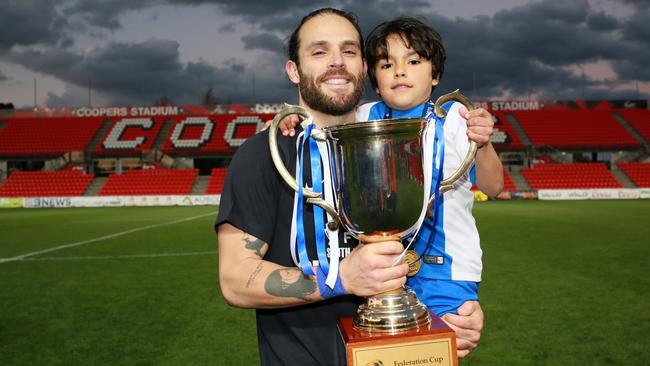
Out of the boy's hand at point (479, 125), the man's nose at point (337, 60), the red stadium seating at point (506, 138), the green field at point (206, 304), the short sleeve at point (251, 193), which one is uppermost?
the red stadium seating at point (506, 138)

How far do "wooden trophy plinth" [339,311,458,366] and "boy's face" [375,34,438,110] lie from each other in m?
1.23

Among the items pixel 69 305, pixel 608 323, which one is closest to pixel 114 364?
pixel 69 305

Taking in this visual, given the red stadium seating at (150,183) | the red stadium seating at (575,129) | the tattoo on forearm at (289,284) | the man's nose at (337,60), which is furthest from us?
the red stadium seating at (575,129)

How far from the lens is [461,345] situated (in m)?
1.74

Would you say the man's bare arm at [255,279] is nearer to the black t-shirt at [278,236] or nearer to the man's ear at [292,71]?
the black t-shirt at [278,236]

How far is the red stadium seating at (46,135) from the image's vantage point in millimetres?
32812

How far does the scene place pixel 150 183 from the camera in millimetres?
29109

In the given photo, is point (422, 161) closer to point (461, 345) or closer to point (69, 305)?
point (461, 345)

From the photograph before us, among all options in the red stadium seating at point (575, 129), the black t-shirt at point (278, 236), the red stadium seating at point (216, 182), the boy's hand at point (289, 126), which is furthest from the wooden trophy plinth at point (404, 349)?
the red stadium seating at point (575, 129)

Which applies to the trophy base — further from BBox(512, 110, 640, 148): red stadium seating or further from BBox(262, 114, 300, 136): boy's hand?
BBox(512, 110, 640, 148): red stadium seating

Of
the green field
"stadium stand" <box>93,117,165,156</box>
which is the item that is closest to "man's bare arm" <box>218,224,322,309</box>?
the green field

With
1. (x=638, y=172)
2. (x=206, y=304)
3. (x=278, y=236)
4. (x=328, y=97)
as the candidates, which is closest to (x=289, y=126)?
(x=328, y=97)

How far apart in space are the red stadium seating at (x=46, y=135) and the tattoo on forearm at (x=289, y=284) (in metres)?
35.7

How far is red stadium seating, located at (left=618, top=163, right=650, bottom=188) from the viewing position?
28.1m
